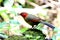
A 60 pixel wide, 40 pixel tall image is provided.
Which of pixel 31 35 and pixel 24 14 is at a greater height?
pixel 24 14

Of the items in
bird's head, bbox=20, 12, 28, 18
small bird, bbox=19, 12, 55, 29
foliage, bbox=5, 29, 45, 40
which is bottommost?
foliage, bbox=5, 29, 45, 40

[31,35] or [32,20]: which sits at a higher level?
[32,20]

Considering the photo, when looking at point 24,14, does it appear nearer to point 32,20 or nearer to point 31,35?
point 32,20

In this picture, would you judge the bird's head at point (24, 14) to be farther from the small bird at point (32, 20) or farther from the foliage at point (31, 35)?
the foliage at point (31, 35)

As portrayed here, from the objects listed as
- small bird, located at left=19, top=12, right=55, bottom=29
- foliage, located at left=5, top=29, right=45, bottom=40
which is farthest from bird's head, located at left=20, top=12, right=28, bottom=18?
foliage, located at left=5, top=29, right=45, bottom=40

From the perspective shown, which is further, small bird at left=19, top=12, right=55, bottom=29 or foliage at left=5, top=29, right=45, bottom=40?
small bird at left=19, top=12, right=55, bottom=29

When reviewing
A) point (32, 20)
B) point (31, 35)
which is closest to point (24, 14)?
point (32, 20)

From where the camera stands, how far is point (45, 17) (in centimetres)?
170

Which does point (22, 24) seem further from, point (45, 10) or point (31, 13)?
point (45, 10)

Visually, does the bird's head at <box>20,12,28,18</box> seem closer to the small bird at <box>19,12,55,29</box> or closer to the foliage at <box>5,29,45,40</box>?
the small bird at <box>19,12,55,29</box>

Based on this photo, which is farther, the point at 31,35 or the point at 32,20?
the point at 32,20

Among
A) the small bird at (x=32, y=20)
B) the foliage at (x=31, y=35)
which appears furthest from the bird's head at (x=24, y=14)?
the foliage at (x=31, y=35)

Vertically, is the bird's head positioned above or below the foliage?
above

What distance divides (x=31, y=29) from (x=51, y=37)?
7.1 inches
